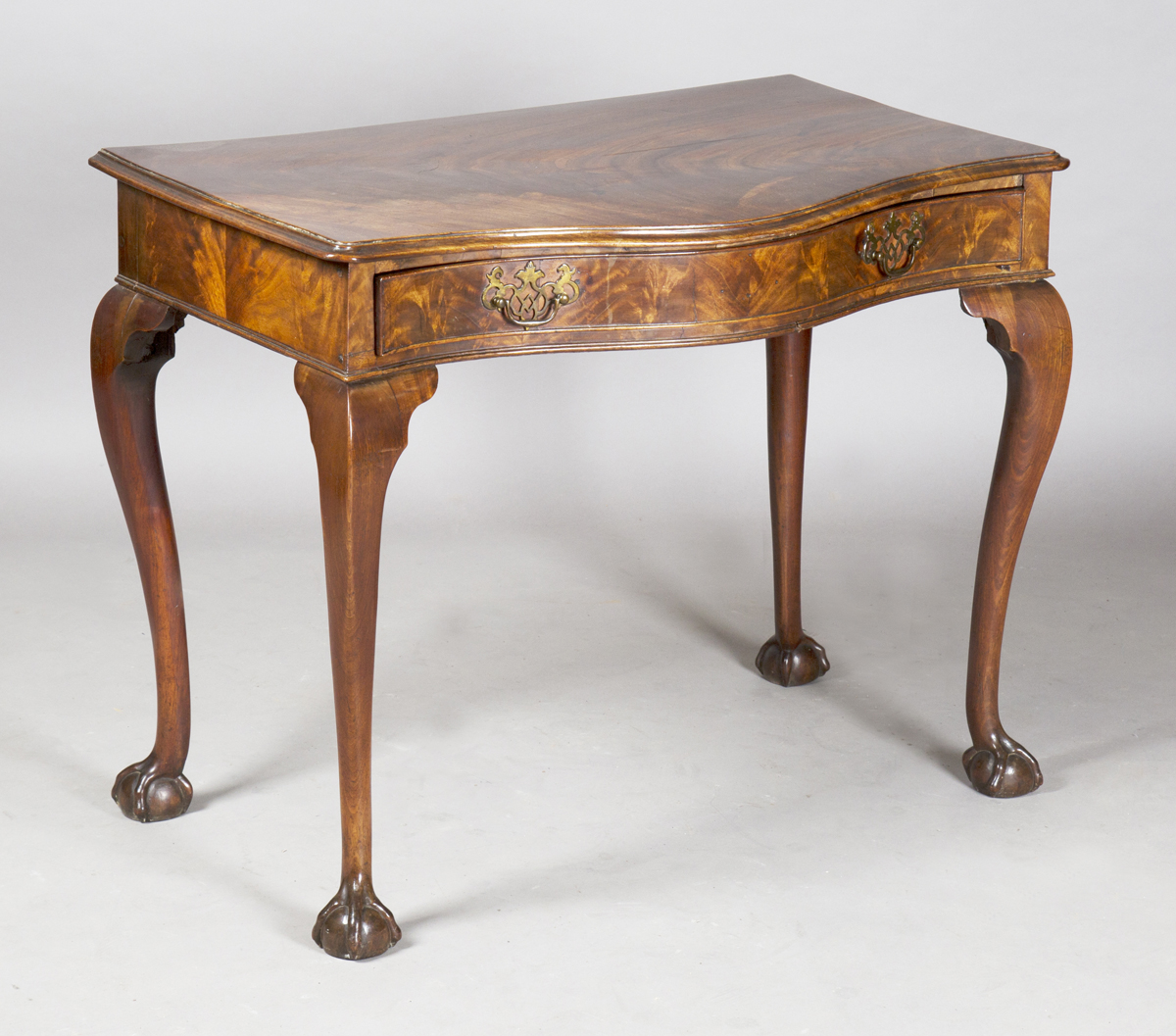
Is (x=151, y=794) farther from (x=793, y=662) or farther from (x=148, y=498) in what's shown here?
(x=793, y=662)

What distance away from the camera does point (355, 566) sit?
2623mm

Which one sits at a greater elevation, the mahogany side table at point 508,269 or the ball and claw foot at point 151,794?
the mahogany side table at point 508,269

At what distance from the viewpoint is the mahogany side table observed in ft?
8.29

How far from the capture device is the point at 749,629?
4.01 metres

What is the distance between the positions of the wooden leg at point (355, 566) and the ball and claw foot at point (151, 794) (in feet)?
1.59

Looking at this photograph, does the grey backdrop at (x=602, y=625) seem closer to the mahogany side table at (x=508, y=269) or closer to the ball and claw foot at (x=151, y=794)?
the ball and claw foot at (x=151, y=794)

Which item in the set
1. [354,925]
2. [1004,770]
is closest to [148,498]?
[354,925]

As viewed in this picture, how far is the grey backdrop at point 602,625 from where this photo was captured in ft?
9.28

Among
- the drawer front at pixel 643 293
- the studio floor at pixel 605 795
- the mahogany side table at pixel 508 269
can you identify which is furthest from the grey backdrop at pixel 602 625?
the drawer front at pixel 643 293

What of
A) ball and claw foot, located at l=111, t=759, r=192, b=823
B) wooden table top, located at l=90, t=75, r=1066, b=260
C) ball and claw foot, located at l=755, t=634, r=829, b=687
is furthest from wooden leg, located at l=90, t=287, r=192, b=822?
ball and claw foot, located at l=755, t=634, r=829, b=687

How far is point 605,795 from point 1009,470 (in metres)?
0.92

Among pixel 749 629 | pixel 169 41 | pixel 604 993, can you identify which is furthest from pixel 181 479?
pixel 604 993

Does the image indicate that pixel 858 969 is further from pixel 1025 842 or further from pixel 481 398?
pixel 481 398

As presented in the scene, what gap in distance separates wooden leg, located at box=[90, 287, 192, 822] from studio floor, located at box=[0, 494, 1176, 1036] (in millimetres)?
83
